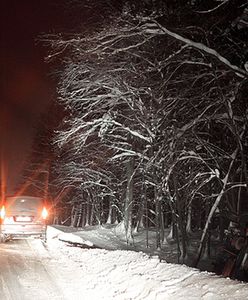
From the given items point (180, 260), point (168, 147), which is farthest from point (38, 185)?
point (168, 147)

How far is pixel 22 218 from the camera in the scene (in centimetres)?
1652

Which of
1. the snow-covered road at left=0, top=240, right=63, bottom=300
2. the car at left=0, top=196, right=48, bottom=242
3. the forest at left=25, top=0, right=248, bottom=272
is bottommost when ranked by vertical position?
the snow-covered road at left=0, top=240, right=63, bottom=300

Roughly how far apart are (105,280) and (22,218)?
7896 mm

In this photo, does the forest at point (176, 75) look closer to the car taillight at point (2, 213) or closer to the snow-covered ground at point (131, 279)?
the snow-covered ground at point (131, 279)

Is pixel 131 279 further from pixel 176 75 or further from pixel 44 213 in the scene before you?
pixel 44 213

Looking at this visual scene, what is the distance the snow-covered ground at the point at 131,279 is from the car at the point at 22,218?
3.16 meters

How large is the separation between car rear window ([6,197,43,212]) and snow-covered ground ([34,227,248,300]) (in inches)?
143

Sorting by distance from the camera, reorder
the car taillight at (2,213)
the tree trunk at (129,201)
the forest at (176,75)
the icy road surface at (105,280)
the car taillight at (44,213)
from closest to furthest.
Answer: the icy road surface at (105,280)
the forest at (176,75)
the car taillight at (2,213)
the car taillight at (44,213)
the tree trunk at (129,201)

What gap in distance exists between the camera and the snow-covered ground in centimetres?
700

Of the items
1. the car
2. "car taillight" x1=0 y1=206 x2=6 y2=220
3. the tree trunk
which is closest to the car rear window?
the car

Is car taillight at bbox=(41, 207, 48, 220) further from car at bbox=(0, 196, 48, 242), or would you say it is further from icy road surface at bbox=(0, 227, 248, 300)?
icy road surface at bbox=(0, 227, 248, 300)

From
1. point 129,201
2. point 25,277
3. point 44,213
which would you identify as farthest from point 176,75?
point 129,201

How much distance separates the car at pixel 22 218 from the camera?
16375mm

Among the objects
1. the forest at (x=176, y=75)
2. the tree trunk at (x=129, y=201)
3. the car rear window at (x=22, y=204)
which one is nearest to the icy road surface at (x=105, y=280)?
the forest at (x=176, y=75)
